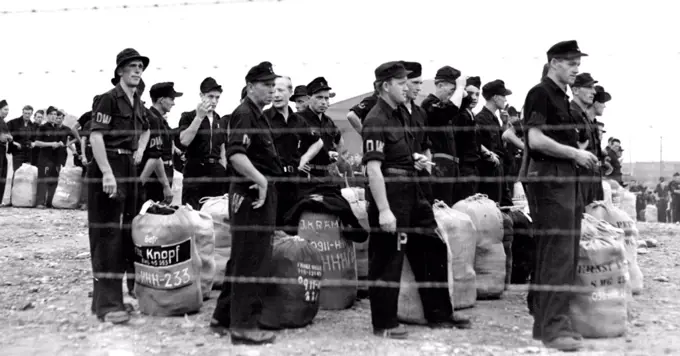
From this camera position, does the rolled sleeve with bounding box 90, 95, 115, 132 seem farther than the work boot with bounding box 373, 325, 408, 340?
Yes

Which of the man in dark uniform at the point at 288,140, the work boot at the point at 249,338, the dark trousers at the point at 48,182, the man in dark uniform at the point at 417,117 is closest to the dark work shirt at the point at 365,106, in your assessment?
the man in dark uniform at the point at 288,140

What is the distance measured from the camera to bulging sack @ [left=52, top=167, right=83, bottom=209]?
12.1 metres

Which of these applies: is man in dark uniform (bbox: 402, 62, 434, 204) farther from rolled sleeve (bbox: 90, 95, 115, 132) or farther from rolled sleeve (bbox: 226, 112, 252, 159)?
rolled sleeve (bbox: 90, 95, 115, 132)

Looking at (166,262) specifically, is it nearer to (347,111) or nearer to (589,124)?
(589,124)

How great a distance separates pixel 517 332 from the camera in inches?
171

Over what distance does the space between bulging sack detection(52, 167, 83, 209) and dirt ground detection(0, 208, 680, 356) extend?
6.16 metres

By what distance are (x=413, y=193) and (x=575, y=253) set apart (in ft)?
3.23

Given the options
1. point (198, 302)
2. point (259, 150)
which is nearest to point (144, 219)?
point (198, 302)

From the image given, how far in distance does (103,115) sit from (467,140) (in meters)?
3.05

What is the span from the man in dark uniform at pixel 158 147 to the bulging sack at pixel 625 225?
3200 mm

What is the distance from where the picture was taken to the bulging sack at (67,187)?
12.1 meters

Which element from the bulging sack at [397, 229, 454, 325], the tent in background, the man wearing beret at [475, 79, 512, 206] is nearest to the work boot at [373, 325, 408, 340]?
the bulging sack at [397, 229, 454, 325]

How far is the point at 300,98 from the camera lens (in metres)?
6.45

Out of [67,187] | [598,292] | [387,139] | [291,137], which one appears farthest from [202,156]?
[67,187]
